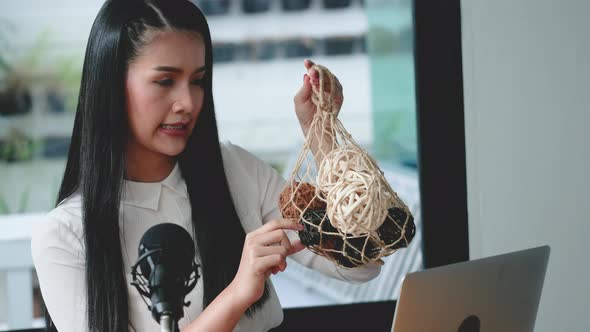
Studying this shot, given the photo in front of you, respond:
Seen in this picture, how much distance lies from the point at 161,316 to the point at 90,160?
754mm

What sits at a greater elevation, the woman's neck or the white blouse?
the woman's neck

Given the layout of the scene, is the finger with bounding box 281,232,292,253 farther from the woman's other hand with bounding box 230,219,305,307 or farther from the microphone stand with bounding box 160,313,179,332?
the microphone stand with bounding box 160,313,179,332

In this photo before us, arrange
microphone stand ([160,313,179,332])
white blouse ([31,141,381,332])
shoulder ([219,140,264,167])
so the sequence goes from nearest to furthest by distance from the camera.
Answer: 1. microphone stand ([160,313,179,332])
2. white blouse ([31,141,381,332])
3. shoulder ([219,140,264,167])

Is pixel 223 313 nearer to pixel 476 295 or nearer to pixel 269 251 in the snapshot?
pixel 269 251

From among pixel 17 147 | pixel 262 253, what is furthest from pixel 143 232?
pixel 17 147

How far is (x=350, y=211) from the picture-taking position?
1257 mm

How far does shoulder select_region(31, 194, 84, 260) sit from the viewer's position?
5.45 ft

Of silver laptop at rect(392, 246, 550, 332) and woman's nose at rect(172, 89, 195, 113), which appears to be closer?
silver laptop at rect(392, 246, 550, 332)

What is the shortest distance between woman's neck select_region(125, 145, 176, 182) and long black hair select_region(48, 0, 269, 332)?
0.08 m

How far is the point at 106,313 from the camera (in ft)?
5.51

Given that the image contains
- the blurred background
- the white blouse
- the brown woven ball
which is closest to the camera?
the brown woven ball

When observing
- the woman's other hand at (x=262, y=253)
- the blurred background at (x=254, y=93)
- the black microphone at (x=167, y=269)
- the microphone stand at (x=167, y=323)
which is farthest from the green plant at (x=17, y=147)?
the microphone stand at (x=167, y=323)

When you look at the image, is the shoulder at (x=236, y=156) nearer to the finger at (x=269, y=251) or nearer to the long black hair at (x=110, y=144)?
the long black hair at (x=110, y=144)

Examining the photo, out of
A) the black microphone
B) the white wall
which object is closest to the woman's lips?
the black microphone
